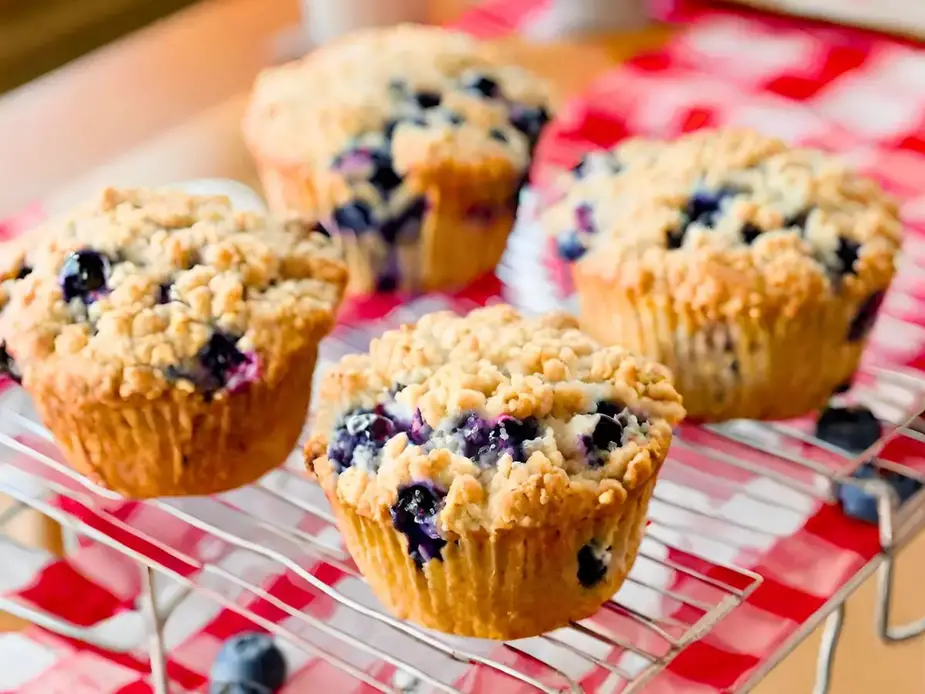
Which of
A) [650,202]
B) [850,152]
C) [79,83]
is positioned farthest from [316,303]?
[79,83]

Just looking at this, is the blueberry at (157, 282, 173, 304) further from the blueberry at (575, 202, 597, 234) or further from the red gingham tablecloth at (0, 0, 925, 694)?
the blueberry at (575, 202, 597, 234)

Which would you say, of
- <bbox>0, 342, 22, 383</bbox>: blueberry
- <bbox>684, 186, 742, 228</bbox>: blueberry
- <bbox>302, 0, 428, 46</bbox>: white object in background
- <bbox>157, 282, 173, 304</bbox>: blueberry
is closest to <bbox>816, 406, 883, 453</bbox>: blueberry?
<bbox>684, 186, 742, 228</bbox>: blueberry

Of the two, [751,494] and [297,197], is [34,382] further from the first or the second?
[751,494]

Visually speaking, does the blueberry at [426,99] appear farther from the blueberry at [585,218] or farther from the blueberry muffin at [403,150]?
the blueberry at [585,218]

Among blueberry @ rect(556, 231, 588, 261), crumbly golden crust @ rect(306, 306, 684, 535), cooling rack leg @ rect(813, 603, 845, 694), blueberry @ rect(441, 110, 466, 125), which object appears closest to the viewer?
crumbly golden crust @ rect(306, 306, 684, 535)

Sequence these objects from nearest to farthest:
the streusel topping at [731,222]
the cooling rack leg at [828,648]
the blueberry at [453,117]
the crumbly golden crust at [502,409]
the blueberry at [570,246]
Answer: the crumbly golden crust at [502,409]
the cooling rack leg at [828,648]
the streusel topping at [731,222]
the blueberry at [570,246]
the blueberry at [453,117]

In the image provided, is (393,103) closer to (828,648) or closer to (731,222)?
(731,222)

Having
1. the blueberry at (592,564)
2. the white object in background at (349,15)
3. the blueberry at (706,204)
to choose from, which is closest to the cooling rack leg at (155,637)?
the blueberry at (592,564)
